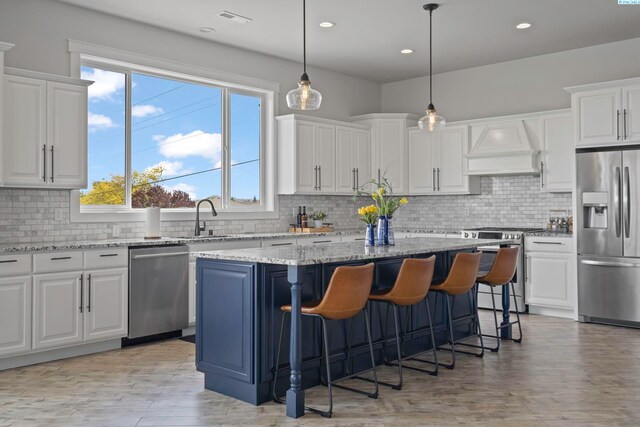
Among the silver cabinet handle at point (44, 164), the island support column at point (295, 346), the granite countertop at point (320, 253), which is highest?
the silver cabinet handle at point (44, 164)

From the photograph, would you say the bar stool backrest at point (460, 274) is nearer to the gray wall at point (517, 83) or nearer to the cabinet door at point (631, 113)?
the cabinet door at point (631, 113)

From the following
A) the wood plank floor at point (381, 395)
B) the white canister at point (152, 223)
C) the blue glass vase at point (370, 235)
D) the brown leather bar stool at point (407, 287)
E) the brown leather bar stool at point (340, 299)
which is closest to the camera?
the wood plank floor at point (381, 395)

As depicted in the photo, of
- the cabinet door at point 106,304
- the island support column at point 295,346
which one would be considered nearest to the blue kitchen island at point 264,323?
the island support column at point 295,346

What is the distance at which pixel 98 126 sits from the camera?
589 centimetres

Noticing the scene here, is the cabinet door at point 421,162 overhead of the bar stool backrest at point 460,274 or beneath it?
overhead

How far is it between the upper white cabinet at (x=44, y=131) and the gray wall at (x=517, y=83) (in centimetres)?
490

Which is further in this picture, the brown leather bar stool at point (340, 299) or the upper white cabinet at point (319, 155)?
the upper white cabinet at point (319, 155)

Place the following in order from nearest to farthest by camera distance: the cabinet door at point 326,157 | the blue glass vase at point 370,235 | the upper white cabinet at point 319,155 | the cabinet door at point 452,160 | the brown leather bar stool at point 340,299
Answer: the brown leather bar stool at point 340,299 < the blue glass vase at point 370,235 < the upper white cabinet at point 319,155 < the cabinet door at point 326,157 < the cabinet door at point 452,160

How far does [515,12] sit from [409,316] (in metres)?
3.17

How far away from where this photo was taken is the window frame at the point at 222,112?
18.7 ft

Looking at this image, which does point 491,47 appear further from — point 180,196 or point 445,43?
point 180,196

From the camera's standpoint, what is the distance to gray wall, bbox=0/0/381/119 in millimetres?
5223

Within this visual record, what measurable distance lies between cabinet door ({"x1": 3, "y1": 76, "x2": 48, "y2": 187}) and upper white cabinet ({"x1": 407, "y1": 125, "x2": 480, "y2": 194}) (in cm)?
488

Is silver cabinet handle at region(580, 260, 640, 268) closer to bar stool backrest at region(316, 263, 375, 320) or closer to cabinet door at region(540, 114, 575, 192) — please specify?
cabinet door at region(540, 114, 575, 192)
